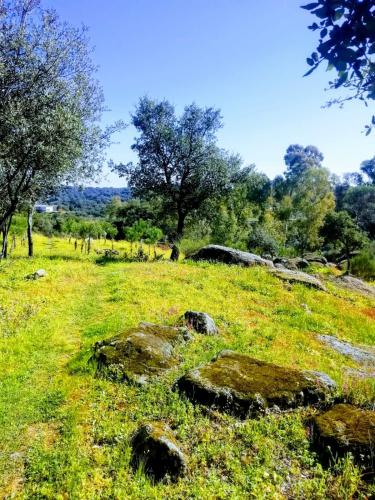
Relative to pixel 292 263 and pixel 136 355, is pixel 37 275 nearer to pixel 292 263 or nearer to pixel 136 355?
pixel 136 355

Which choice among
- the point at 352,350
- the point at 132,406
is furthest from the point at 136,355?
the point at 352,350

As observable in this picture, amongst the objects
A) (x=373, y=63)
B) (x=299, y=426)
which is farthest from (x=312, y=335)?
(x=373, y=63)

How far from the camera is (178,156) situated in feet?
123

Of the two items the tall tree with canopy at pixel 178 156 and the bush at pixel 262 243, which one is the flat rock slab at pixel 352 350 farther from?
the bush at pixel 262 243

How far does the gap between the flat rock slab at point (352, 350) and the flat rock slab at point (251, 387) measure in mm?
5395

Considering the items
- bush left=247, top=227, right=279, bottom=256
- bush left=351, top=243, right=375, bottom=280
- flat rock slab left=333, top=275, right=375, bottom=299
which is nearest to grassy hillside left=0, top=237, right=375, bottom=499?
flat rock slab left=333, top=275, right=375, bottom=299

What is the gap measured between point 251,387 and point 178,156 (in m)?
31.1

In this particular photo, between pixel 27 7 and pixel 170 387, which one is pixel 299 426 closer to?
pixel 170 387

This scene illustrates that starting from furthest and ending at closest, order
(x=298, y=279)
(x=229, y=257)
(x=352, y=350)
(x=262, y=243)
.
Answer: (x=262, y=243), (x=229, y=257), (x=298, y=279), (x=352, y=350)

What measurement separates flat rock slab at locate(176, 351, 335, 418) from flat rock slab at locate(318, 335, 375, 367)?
5395 mm

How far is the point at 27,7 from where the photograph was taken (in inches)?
720

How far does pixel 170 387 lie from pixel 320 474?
13.7 feet

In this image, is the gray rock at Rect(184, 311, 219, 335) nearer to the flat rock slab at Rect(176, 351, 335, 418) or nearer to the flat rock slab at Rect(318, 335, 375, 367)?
the flat rock slab at Rect(176, 351, 335, 418)

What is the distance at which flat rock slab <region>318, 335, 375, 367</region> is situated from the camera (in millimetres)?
14255
